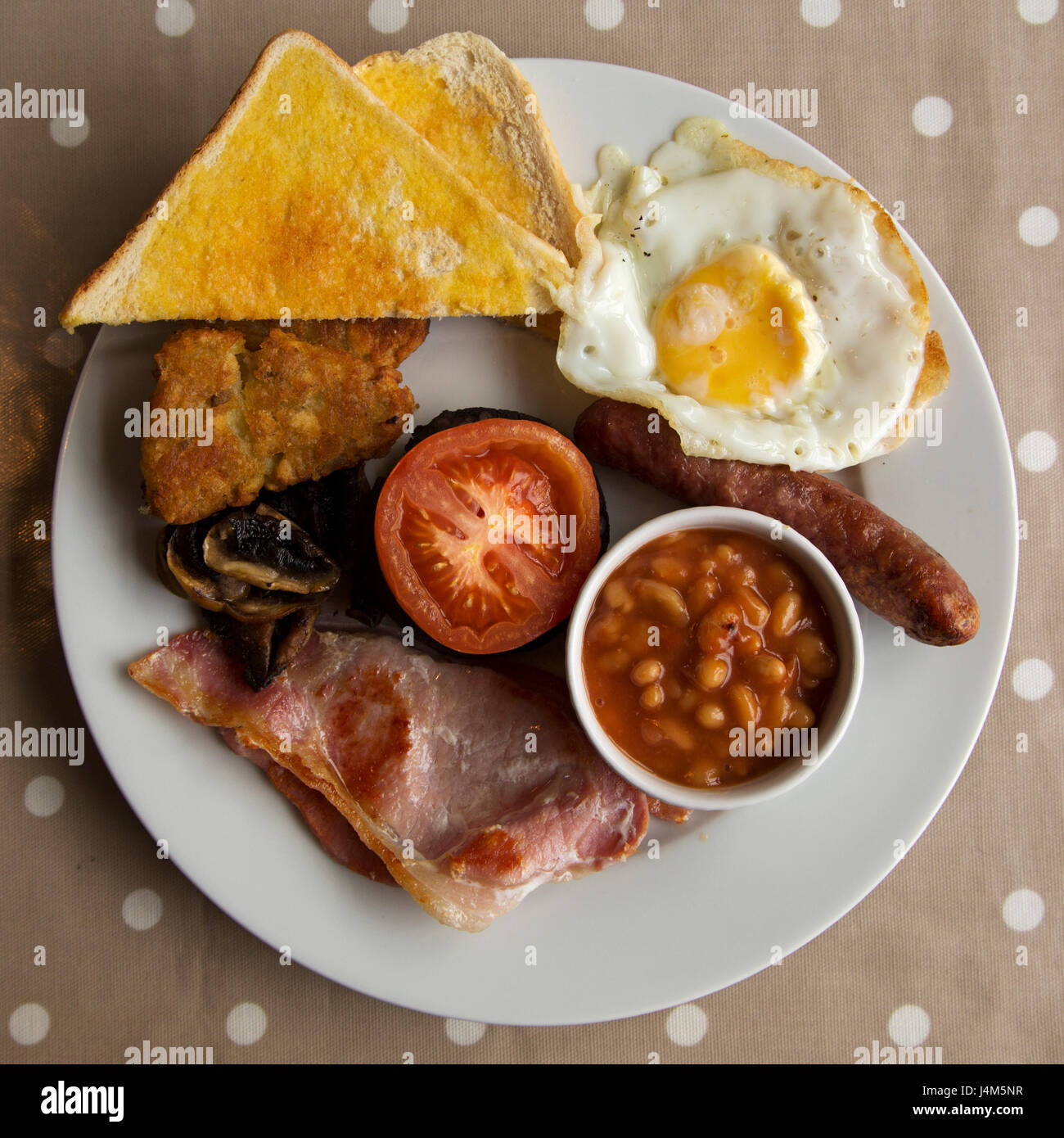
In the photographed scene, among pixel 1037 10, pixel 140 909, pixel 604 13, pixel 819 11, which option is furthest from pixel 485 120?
pixel 140 909

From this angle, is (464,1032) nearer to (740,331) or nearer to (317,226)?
(740,331)

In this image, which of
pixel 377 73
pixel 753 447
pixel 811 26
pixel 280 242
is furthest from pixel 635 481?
pixel 811 26

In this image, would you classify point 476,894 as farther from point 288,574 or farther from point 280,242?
point 280,242

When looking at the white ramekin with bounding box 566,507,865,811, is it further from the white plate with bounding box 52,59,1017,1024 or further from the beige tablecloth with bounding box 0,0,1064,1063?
the beige tablecloth with bounding box 0,0,1064,1063

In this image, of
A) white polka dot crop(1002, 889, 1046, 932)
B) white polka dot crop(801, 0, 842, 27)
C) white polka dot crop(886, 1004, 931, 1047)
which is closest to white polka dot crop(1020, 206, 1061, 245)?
white polka dot crop(801, 0, 842, 27)

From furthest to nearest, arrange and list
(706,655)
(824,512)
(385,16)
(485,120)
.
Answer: (385,16) < (485,120) < (824,512) < (706,655)

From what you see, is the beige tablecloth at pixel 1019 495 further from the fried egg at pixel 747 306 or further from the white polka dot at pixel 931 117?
the fried egg at pixel 747 306
